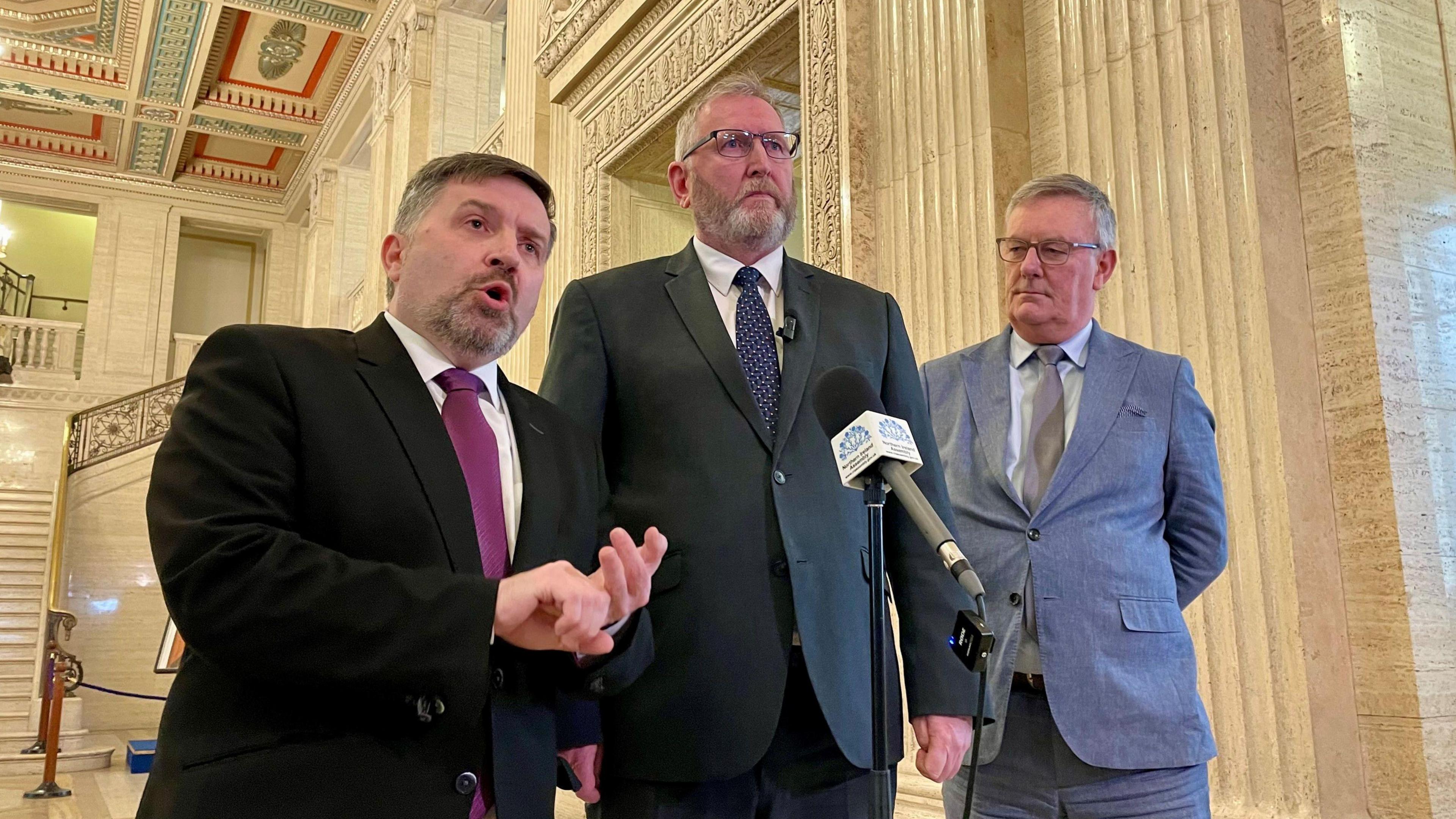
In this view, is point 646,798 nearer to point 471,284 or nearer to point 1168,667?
point 471,284

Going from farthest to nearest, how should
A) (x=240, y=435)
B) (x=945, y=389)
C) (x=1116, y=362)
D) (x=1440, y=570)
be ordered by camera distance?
1. (x=1440, y=570)
2. (x=945, y=389)
3. (x=1116, y=362)
4. (x=240, y=435)

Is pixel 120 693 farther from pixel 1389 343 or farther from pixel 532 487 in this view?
pixel 1389 343

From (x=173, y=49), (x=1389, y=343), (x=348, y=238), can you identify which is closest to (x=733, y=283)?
(x=1389, y=343)

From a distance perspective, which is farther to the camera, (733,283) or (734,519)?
(733,283)

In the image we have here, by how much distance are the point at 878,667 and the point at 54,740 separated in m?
7.18

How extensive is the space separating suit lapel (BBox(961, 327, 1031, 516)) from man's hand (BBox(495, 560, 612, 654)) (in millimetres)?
1008

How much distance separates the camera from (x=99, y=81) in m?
14.1

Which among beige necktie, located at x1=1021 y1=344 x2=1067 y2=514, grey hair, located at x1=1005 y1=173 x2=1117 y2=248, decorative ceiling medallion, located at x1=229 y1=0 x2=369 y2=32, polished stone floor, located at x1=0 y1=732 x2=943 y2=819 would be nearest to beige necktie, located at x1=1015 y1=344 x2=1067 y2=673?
beige necktie, located at x1=1021 y1=344 x2=1067 y2=514

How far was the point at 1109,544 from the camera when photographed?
1892 mm

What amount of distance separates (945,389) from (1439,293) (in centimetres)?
183

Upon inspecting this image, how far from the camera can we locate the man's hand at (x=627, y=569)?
118 centimetres

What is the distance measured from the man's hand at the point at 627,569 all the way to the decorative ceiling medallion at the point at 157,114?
16220 mm

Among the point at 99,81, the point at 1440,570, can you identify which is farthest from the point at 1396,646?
the point at 99,81

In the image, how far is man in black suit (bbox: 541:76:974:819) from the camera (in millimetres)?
1600
